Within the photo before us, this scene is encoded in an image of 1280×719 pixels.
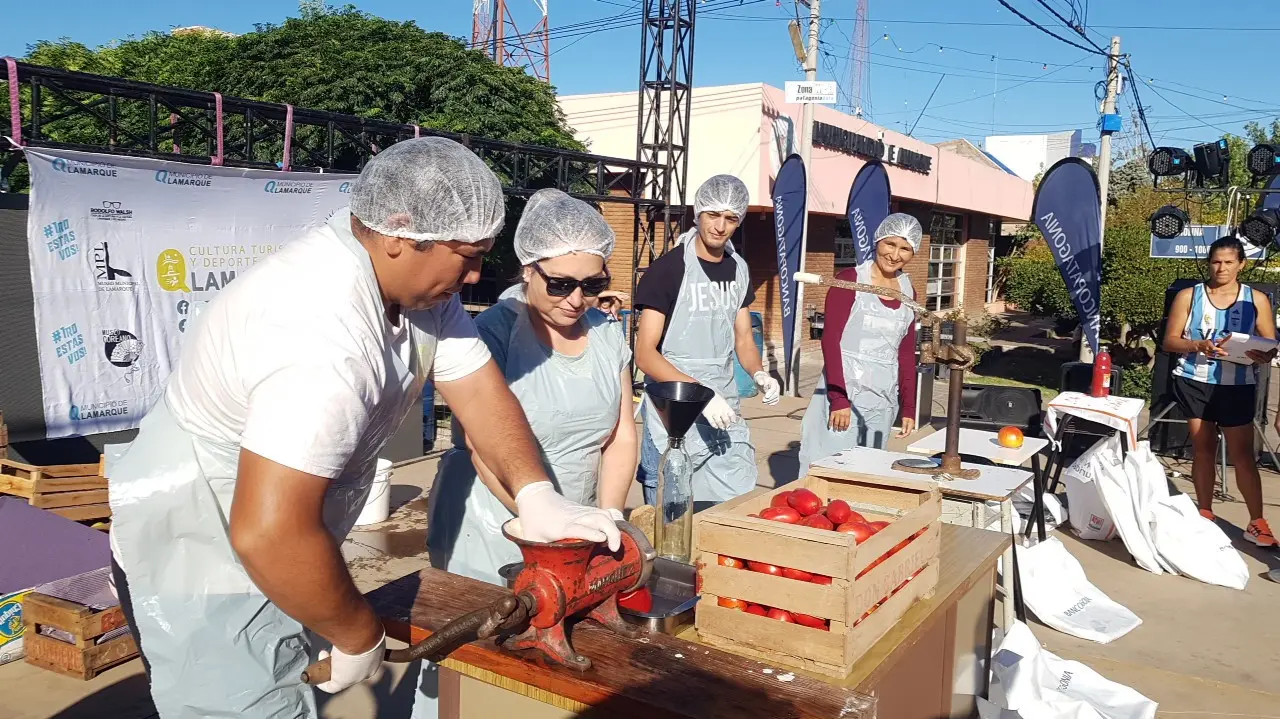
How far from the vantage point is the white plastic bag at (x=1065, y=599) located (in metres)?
4.50

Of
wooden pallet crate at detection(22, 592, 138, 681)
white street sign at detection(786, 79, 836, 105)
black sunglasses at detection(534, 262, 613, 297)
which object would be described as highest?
white street sign at detection(786, 79, 836, 105)

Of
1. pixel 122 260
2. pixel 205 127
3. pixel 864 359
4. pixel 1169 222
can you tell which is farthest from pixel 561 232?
pixel 1169 222

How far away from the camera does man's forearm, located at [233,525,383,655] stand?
1.46 meters

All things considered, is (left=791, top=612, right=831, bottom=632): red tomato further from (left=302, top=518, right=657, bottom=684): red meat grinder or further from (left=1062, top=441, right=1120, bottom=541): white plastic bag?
(left=1062, top=441, right=1120, bottom=541): white plastic bag

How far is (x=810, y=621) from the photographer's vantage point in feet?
6.36

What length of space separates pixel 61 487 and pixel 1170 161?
10.9 meters

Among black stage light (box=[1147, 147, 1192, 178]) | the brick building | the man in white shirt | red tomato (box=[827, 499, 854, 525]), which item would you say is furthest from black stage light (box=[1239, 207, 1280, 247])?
the man in white shirt

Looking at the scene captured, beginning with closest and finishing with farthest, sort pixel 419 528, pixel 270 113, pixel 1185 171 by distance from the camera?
pixel 419 528 < pixel 270 113 < pixel 1185 171

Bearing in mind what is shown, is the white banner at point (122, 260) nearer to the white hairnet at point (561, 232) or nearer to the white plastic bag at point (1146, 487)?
the white hairnet at point (561, 232)

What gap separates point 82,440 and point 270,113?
2738 millimetres

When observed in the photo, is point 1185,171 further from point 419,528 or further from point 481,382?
point 481,382

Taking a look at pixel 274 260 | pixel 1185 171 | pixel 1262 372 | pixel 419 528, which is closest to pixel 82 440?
pixel 419 528

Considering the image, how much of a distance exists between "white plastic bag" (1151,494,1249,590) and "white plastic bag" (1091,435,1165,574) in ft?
0.25

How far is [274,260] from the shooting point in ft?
5.56
